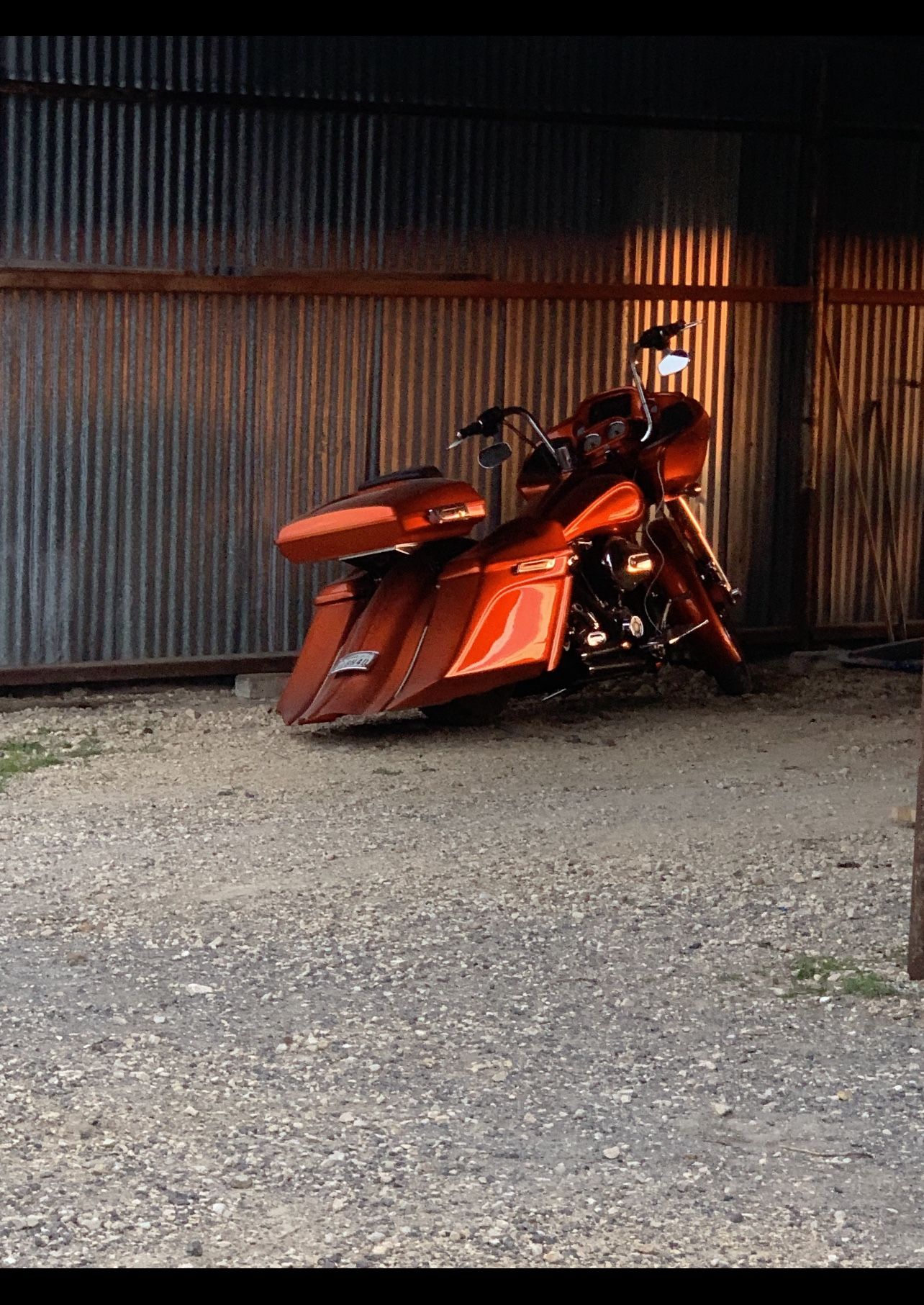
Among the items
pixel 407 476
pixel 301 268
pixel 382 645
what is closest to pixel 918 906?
pixel 382 645

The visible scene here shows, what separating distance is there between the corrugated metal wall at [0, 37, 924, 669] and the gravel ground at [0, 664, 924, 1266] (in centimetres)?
144

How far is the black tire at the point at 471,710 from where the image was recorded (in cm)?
853

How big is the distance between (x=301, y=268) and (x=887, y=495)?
3892mm

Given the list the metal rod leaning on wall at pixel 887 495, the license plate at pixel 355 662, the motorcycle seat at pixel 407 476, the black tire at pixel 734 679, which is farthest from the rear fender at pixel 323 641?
the metal rod leaning on wall at pixel 887 495

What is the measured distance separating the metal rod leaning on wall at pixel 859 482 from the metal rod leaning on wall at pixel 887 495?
0.26 feet

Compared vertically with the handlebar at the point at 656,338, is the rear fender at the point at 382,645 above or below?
below

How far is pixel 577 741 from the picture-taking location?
8.41 metres

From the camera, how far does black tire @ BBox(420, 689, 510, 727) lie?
8.53m

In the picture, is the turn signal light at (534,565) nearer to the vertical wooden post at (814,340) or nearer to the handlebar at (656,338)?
the handlebar at (656,338)

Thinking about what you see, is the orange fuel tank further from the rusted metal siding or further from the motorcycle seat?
the rusted metal siding

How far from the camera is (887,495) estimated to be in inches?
445

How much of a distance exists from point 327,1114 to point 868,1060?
129 cm

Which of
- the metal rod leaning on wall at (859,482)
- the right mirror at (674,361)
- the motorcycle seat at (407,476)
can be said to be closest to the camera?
the right mirror at (674,361)

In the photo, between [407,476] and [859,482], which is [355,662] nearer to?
[407,476]
